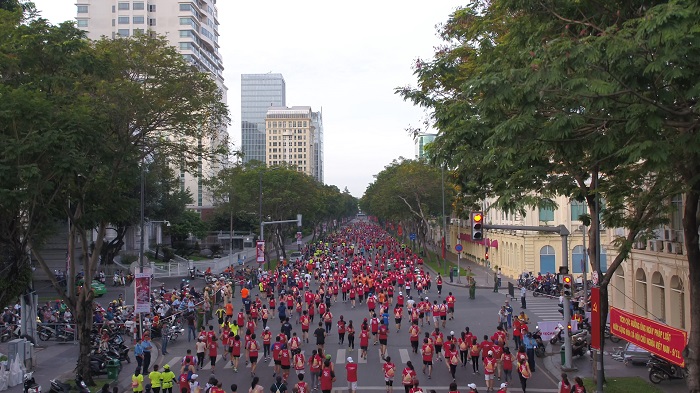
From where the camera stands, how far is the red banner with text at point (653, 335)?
14.2m

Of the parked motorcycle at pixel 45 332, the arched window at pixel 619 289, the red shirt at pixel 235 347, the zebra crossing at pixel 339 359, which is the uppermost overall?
the arched window at pixel 619 289

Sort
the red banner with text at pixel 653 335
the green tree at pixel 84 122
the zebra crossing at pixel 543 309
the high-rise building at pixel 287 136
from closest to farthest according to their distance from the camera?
the red banner with text at pixel 653 335 < the green tree at pixel 84 122 < the zebra crossing at pixel 543 309 < the high-rise building at pixel 287 136

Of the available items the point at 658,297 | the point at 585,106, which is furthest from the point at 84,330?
the point at 658,297

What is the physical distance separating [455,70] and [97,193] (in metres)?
11.6

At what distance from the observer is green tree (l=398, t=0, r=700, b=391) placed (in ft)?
32.1

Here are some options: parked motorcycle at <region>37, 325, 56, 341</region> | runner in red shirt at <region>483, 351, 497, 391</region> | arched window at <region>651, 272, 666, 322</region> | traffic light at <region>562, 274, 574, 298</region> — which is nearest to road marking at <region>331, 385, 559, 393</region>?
runner in red shirt at <region>483, 351, 497, 391</region>

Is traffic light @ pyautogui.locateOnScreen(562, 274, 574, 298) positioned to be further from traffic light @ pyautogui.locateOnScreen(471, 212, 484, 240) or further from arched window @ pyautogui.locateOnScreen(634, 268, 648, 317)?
arched window @ pyautogui.locateOnScreen(634, 268, 648, 317)

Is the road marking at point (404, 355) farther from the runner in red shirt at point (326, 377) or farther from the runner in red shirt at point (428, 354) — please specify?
the runner in red shirt at point (326, 377)

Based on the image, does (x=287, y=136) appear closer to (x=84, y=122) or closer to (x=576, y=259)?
(x=576, y=259)

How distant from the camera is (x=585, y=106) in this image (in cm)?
1061

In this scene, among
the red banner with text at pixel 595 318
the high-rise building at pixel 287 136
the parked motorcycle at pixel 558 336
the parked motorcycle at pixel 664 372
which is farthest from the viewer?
the high-rise building at pixel 287 136

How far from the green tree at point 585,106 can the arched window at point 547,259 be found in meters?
31.5

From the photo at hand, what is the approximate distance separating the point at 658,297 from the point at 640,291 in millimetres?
1835

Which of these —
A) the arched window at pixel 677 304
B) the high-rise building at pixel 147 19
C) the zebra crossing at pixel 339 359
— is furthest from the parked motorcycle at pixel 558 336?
the high-rise building at pixel 147 19
